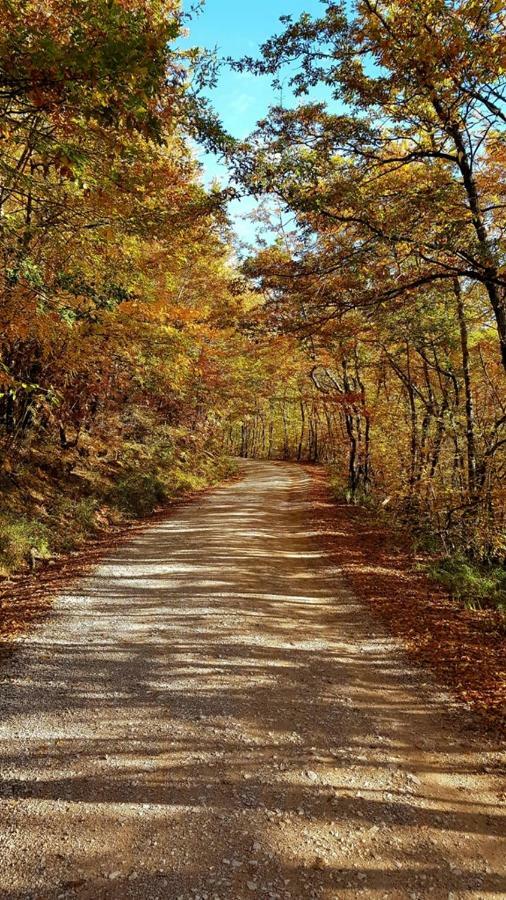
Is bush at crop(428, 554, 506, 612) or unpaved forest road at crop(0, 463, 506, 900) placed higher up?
bush at crop(428, 554, 506, 612)

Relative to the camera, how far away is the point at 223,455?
1174 inches

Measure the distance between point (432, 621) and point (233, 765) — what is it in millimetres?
4093

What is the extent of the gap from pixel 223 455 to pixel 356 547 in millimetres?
19282

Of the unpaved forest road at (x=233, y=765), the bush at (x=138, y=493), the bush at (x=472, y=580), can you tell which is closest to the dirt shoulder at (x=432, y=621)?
the bush at (x=472, y=580)

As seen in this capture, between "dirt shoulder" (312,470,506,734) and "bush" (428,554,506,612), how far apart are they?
218mm

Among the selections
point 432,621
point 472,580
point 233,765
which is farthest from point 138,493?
point 233,765

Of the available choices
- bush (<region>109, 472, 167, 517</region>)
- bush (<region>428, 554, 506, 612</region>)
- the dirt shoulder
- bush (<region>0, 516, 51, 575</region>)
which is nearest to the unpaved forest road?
the dirt shoulder

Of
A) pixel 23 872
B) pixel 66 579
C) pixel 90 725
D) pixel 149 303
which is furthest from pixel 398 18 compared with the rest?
pixel 66 579

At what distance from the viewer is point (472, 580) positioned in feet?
26.5

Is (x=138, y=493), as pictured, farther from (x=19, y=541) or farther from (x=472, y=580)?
(x=472, y=580)

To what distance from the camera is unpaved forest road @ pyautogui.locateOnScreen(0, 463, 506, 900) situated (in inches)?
108

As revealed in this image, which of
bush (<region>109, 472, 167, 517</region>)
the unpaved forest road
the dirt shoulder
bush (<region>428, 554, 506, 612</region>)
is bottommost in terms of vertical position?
the unpaved forest road

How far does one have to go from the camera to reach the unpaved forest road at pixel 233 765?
2.73m

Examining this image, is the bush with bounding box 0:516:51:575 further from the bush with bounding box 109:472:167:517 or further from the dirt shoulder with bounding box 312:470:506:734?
the dirt shoulder with bounding box 312:470:506:734
